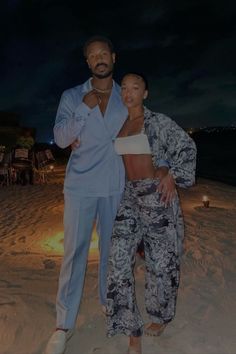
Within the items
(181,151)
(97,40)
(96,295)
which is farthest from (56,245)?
(97,40)

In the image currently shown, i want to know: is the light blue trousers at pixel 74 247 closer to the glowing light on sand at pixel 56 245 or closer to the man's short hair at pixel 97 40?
the man's short hair at pixel 97 40

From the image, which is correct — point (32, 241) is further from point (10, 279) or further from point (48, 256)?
point (10, 279)

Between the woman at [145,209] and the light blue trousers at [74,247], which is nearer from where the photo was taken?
the woman at [145,209]

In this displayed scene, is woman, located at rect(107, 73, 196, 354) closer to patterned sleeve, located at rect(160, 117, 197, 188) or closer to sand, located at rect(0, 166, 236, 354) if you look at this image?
patterned sleeve, located at rect(160, 117, 197, 188)

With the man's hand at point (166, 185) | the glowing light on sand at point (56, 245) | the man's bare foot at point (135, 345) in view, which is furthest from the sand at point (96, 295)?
the man's hand at point (166, 185)

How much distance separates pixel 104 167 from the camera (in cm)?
300

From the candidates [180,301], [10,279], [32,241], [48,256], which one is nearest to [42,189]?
[32,241]

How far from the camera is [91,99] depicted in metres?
2.78

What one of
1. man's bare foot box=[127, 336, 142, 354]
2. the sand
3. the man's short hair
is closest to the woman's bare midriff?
the man's short hair

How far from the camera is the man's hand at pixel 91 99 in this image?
9.09 feet

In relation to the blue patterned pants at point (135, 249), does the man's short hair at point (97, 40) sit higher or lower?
higher

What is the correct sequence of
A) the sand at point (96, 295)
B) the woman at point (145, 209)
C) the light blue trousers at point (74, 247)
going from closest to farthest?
the woman at point (145, 209) → the light blue trousers at point (74, 247) → the sand at point (96, 295)

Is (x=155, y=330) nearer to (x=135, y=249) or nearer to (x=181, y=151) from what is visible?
(x=135, y=249)

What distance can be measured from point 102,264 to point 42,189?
8995 mm
